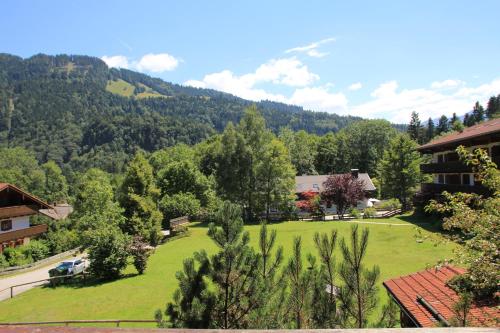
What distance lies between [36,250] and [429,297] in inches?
1648

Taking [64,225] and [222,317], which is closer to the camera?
[222,317]

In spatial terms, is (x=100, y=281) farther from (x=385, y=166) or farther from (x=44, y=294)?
(x=385, y=166)

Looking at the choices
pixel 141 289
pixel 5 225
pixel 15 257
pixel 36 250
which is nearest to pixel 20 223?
pixel 5 225

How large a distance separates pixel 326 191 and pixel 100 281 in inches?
1286

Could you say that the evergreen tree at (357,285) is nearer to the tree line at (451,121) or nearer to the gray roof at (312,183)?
the gray roof at (312,183)

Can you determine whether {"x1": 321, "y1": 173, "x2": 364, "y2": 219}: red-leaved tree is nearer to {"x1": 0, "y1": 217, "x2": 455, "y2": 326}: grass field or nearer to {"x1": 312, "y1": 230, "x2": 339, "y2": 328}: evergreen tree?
{"x1": 0, "y1": 217, "x2": 455, "y2": 326}: grass field

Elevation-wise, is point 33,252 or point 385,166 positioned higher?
point 385,166

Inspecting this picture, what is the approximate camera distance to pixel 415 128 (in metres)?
115

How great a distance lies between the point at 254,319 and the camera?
8.31 meters

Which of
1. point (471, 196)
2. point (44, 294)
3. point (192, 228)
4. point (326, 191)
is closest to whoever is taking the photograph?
point (471, 196)

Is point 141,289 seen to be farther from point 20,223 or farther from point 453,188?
point 453,188

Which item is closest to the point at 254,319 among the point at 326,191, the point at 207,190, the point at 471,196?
the point at 471,196

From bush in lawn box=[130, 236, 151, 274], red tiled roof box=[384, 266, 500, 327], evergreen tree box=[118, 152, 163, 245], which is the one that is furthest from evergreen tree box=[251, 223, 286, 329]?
evergreen tree box=[118, 152, 163, 245]

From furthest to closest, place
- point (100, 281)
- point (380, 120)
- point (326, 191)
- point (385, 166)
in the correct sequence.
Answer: point (380, 120) → point (385, 166) → point (326, 191) → point (100, 281)
